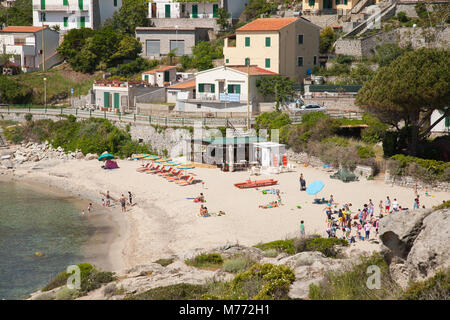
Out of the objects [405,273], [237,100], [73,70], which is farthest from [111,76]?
[405,273]

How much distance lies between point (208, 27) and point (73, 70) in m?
15.1

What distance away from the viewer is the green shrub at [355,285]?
14.8 m

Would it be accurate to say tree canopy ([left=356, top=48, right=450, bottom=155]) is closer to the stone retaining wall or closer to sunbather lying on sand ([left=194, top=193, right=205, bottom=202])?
the stone retaining wall

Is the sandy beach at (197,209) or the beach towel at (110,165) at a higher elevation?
the beach towel at (110,165)

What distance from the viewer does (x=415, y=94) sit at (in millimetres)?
33844

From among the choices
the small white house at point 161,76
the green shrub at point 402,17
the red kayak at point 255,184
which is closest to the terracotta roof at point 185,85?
the small white house at point 161,76

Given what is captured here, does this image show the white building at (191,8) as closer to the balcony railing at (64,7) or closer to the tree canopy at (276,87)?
the balcony railing at (64,7)

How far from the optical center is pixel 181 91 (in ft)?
177

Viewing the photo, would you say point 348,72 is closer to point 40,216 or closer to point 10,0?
point 40,216

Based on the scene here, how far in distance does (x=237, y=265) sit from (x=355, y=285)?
5168mm

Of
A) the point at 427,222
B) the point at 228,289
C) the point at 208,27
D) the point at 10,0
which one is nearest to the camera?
the point at 427,222

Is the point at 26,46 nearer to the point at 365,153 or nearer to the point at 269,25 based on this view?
the point at 269,25

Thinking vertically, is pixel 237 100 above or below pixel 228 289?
above

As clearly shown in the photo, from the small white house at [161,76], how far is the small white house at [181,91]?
2715mm
